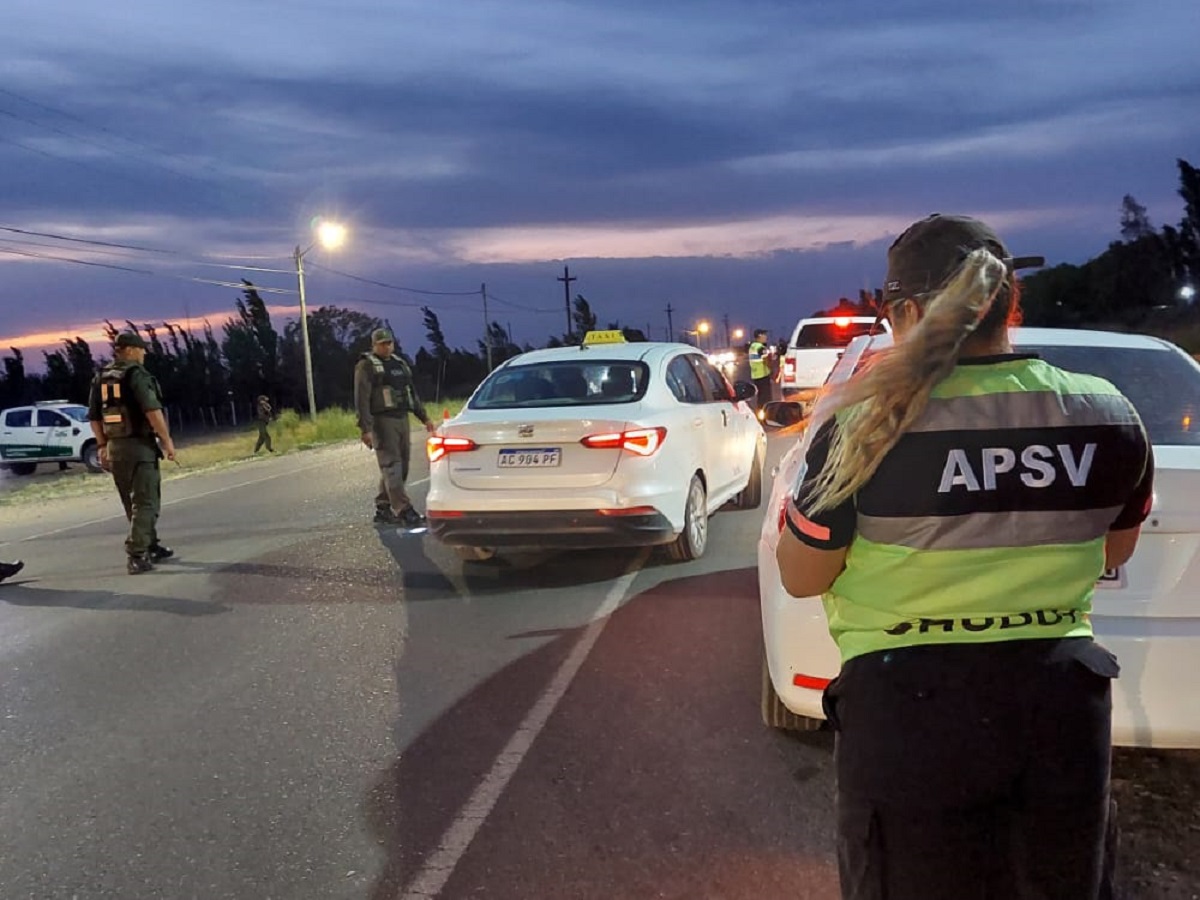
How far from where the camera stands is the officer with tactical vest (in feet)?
33.3

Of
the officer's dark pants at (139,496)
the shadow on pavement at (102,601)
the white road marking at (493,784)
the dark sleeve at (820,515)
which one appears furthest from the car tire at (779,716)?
the officer's dark pants at (139,496)

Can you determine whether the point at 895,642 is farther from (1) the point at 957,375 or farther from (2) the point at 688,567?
(2) the point at 688,567

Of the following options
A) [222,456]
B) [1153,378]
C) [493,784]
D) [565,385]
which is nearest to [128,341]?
[565,385]

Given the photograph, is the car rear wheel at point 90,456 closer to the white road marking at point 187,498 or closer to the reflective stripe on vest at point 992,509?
the white road marking at point 187,498

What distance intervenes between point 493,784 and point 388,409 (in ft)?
21.4

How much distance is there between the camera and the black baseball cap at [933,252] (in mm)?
1879

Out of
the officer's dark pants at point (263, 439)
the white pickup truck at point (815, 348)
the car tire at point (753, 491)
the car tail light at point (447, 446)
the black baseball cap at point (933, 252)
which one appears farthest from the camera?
the officer's dark pants at point (263, 439)

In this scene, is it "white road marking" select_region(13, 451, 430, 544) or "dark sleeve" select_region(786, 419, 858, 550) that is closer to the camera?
"dark sleeve" select_region(786, 419, 858, 550)

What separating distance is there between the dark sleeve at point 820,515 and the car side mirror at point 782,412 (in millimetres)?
3916

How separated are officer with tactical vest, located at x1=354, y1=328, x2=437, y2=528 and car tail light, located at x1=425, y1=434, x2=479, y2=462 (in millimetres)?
2461

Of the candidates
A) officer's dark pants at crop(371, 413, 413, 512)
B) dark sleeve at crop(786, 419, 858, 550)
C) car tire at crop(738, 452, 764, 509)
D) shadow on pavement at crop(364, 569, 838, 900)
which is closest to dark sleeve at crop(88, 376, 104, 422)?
officer's dark pants at crop(371, 413, 413, 512)

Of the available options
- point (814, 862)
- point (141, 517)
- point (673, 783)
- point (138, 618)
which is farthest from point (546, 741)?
point (141, 517)

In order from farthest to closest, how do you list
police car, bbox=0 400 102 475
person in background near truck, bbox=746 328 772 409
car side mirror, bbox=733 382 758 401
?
1. police car, bbox=0 400 102 475
2. person in background near truck, bbox=746 328 772 409
3. car side mirror, bbox=733 382 758 401

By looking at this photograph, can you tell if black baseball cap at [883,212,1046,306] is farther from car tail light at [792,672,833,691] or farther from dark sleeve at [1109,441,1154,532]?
car tail light at [792,672,833,691]
